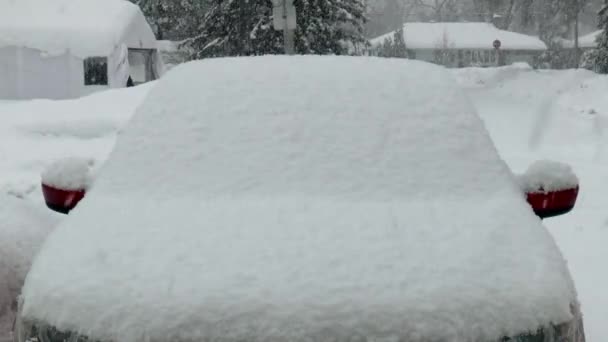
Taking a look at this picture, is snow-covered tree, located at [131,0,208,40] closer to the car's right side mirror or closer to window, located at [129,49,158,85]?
window, located at [129,49,158,85]

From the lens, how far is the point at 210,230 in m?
2.57

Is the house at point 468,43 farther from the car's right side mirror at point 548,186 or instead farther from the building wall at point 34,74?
the car's right side mirror at point 548,186

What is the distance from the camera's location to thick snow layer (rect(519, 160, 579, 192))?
3271mm

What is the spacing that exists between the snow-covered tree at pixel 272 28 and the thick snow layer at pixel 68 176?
63.5 ft

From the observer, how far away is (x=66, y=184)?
3297mm

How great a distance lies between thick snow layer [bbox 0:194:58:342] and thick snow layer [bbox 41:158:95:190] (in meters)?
1.36

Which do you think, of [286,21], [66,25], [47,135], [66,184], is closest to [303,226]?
[66,184]

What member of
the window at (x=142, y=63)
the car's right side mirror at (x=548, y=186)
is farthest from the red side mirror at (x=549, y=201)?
the window at (x=142, y=63)

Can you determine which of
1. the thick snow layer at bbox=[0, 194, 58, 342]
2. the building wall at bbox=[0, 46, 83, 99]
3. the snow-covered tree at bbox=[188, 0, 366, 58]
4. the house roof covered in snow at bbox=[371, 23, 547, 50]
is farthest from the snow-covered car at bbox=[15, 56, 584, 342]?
the house roof covered in snow at bbox=[371, 23, 547, 50]

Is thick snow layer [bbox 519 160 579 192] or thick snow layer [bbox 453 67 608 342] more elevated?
thick snow layer [bbox 519 160 579 192]

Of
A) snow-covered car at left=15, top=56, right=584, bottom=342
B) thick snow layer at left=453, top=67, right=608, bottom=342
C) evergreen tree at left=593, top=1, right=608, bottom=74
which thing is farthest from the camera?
evergreen tree at left=593, top=1, right=608, bottom=74

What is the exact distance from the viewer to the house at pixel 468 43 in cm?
5484

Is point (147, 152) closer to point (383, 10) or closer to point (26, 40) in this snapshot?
point (26, 40)

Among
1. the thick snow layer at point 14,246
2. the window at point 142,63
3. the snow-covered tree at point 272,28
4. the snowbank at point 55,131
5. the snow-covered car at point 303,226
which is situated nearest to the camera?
the snow-covered car at point 303,226
